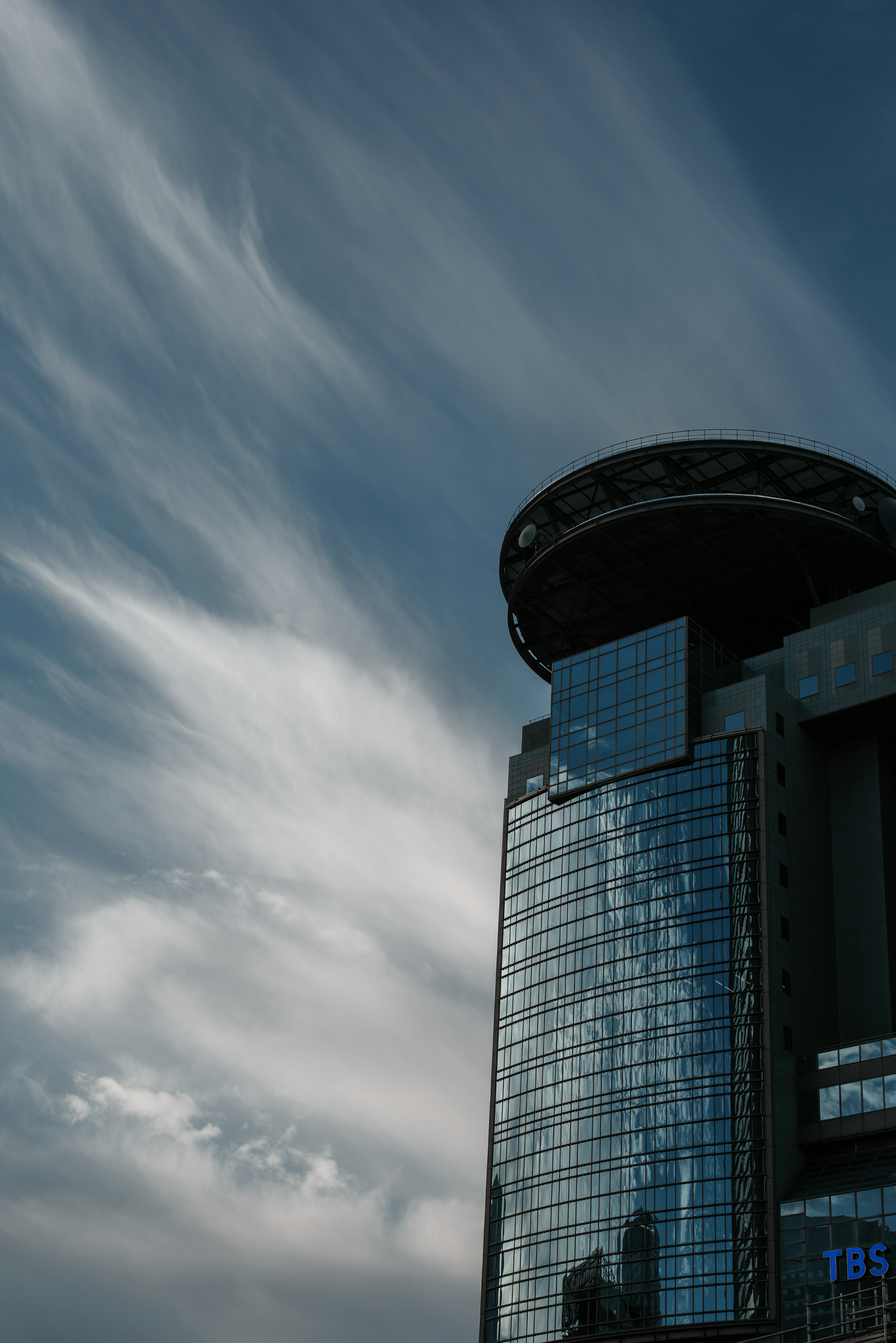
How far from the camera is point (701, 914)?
107375 mm

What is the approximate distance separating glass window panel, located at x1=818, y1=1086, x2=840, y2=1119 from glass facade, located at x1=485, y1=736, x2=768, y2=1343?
415 cm

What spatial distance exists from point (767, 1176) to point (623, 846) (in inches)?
1110

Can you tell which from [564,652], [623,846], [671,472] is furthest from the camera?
[564,652]

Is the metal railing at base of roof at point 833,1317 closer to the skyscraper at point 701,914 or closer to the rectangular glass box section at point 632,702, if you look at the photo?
the skyscraper at point 701,914

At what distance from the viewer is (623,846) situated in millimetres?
115250

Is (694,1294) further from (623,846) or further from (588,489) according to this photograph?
(588,489)

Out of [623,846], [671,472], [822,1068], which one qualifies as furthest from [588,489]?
[822,1068]

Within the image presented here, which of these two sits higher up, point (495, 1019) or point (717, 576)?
point (717, 576)

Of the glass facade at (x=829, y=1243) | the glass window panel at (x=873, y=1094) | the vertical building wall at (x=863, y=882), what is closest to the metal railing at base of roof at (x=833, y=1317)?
the glass facade at (x=829, y=1243)

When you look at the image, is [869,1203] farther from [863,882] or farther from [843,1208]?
[863,882]

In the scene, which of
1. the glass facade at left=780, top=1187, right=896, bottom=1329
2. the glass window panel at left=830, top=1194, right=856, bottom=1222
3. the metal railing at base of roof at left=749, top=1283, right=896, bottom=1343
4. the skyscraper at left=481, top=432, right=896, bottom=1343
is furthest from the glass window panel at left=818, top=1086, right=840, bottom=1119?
the metal railing at base of roof at left=749, top=1283, right=896, bottom=1343

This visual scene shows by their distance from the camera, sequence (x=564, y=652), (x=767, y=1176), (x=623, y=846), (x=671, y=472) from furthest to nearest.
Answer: (x=564, y=652)
(x=671, y=472)
(x=623, y=846)
(x=767, y=1176)

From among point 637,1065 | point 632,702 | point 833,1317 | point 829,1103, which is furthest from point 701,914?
point 833,1317

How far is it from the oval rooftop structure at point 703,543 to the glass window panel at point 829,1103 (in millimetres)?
42793
